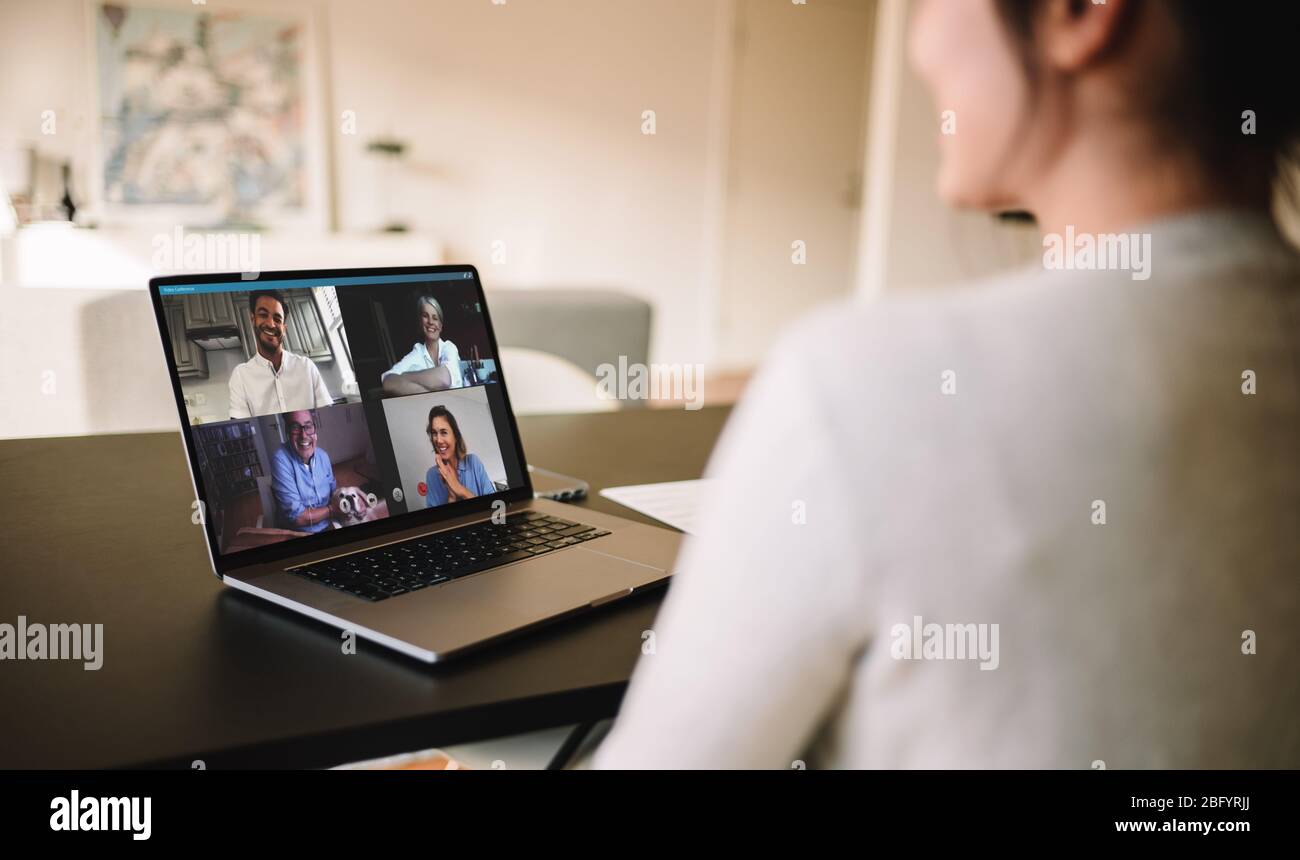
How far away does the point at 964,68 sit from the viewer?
504 mm

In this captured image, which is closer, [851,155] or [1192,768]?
[1192,768]

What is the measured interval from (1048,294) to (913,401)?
9 centimetres

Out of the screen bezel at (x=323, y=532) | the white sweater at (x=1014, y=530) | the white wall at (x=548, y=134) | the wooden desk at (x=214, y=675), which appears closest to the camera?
the white sweater at (x=1014, y=530)

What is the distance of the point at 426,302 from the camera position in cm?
106

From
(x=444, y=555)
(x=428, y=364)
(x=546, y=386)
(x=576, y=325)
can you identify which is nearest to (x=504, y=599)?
(x=444, y=555)

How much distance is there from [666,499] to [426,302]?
→ 365 millimetres

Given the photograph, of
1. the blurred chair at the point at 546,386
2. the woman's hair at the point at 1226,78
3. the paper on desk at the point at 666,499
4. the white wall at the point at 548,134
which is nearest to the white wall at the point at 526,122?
the white wall at the point at 548,134

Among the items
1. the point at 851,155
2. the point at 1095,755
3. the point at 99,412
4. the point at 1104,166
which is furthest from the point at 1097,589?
the point at 851,155

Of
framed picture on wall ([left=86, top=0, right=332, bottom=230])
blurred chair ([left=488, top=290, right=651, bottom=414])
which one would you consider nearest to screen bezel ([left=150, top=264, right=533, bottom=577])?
blurred chair ([left=488, top=290, right=651, bottom=414])

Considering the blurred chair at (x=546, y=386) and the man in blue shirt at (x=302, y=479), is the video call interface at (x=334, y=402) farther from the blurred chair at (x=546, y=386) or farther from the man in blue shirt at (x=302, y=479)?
the blurred chair at (x=546, y=386)

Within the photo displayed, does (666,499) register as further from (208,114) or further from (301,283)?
(208,114)

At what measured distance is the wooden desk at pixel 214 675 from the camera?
0.60 meters

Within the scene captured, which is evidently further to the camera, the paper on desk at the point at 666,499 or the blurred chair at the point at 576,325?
the blurred chair at the point at 576,325
